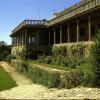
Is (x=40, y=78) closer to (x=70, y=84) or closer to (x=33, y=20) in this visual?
(x=70, y=84)

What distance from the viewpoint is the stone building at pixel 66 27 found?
35.3m

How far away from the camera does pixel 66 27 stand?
157ft

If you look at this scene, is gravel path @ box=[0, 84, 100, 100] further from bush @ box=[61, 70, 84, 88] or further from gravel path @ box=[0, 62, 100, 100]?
bush @ box=[61, 70, 84, 88]

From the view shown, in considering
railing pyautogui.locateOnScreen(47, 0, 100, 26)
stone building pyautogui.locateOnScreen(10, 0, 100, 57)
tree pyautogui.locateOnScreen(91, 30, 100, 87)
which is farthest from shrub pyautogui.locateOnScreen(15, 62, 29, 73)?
tree pyautogui.locateOnScreen(91, 30, 100, 87)

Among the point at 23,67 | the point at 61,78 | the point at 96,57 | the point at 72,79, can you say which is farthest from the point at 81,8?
the point at 72,79

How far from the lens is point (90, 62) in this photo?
22094 mm

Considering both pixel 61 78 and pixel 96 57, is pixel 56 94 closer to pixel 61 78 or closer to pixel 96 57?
pixel 61 78

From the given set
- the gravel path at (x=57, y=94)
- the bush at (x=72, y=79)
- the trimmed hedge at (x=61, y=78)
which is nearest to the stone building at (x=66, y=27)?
the trimmed hedge at (x=61, y=78)

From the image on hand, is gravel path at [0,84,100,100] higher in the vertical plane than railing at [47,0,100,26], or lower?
lower

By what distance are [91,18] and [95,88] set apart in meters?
16.9

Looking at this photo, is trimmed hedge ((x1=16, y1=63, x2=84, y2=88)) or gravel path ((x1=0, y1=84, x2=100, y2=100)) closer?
gravel path ((x1=0, y1=84, x2=100, y2=100))

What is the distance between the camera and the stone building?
116ft

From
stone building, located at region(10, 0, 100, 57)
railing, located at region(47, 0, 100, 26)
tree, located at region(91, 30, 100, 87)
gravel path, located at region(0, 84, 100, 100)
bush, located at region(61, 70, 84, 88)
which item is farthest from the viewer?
stone building, located at region(10, 0, 100, 57)

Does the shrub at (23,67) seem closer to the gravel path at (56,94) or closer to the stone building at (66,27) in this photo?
the stone building at (66,27)
